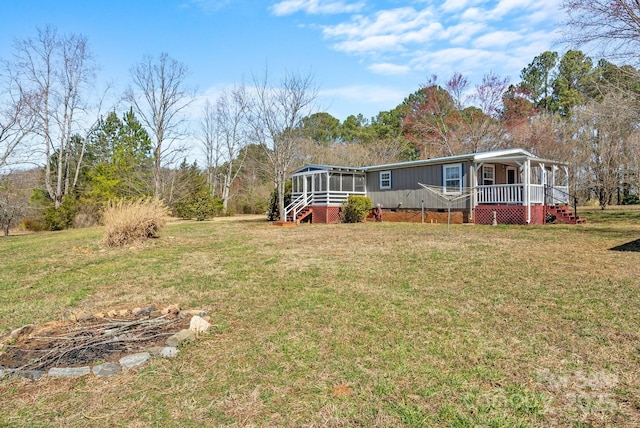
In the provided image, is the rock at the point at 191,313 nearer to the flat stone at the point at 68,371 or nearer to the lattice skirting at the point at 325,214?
the flat stone at the point at 68,371

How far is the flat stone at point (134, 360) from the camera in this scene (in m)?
2.96

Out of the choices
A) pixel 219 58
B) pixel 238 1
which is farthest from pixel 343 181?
pixel 238 1

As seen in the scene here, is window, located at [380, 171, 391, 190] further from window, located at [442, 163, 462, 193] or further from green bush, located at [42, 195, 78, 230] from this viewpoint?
green bush, located at [42, 195, 78, 230]

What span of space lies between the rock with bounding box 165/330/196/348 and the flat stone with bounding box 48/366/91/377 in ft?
2.06

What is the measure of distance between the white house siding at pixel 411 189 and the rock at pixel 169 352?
539 inches

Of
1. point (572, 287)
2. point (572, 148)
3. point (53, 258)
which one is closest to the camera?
point (572, 287)

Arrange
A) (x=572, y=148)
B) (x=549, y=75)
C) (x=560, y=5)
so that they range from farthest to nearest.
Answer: (x=549, y=75) < (x=572, y=148) < (x=560, y=5)

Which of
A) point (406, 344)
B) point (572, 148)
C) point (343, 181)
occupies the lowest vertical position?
point (406, 344)

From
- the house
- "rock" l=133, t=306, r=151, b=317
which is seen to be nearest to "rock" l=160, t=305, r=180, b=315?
"rock" l=133, t=306, r=151, b=317

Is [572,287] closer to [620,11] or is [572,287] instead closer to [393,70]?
[620,11]

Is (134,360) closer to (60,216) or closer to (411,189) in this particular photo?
(411,189)

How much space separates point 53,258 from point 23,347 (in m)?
6.06

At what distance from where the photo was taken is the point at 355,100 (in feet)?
79.0

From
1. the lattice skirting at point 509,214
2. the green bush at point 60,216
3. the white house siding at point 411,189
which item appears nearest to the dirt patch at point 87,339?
the lattice skirting at point 509,214
